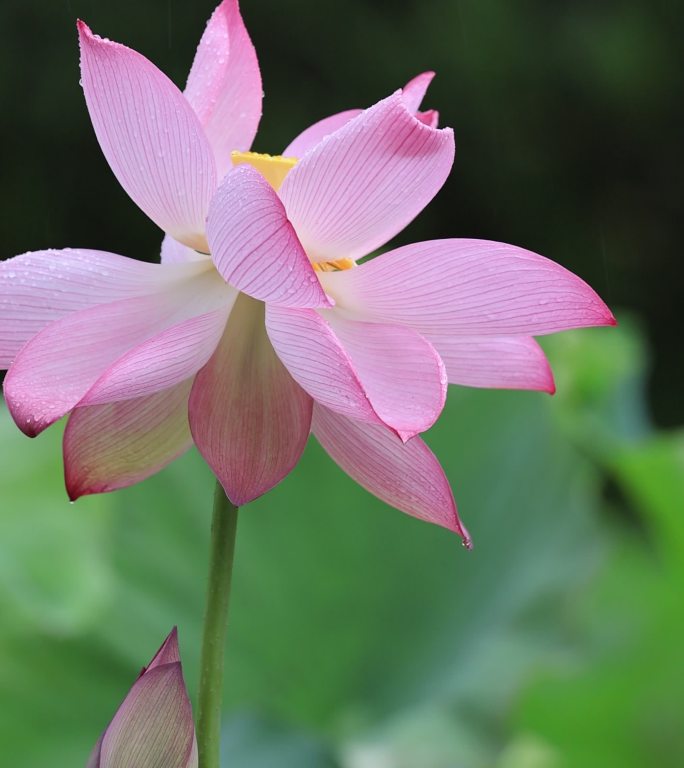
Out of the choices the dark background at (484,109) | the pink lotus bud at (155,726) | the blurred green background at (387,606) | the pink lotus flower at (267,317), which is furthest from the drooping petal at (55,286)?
the dark background at (484,109)

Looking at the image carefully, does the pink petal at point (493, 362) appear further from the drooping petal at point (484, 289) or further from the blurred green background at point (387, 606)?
the blurred green background at point (387, 606)

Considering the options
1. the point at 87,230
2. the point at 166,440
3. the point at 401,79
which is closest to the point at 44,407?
the point at 166,440

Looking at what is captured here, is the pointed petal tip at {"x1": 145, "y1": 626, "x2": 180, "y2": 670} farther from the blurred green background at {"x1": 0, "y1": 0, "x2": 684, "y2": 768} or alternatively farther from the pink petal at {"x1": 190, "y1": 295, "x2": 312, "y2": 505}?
the blurred green background at {"x1": 0, "y1": 0, "x2": 684, "y2": 768}

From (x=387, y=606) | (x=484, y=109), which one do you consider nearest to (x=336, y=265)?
(x=387, y=606)

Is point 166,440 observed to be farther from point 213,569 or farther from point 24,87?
point 24,87

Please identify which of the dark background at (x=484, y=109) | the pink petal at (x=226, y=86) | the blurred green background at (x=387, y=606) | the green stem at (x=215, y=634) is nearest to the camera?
the green stem at (x=215, y=634)

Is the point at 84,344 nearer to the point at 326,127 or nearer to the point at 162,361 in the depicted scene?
the point at 162,361

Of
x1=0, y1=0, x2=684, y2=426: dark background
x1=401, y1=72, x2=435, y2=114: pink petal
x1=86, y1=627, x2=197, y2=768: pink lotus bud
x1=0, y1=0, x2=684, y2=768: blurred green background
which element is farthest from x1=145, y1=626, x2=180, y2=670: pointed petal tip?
x1=0, y1=0, x2=684, y2=426: dark background
